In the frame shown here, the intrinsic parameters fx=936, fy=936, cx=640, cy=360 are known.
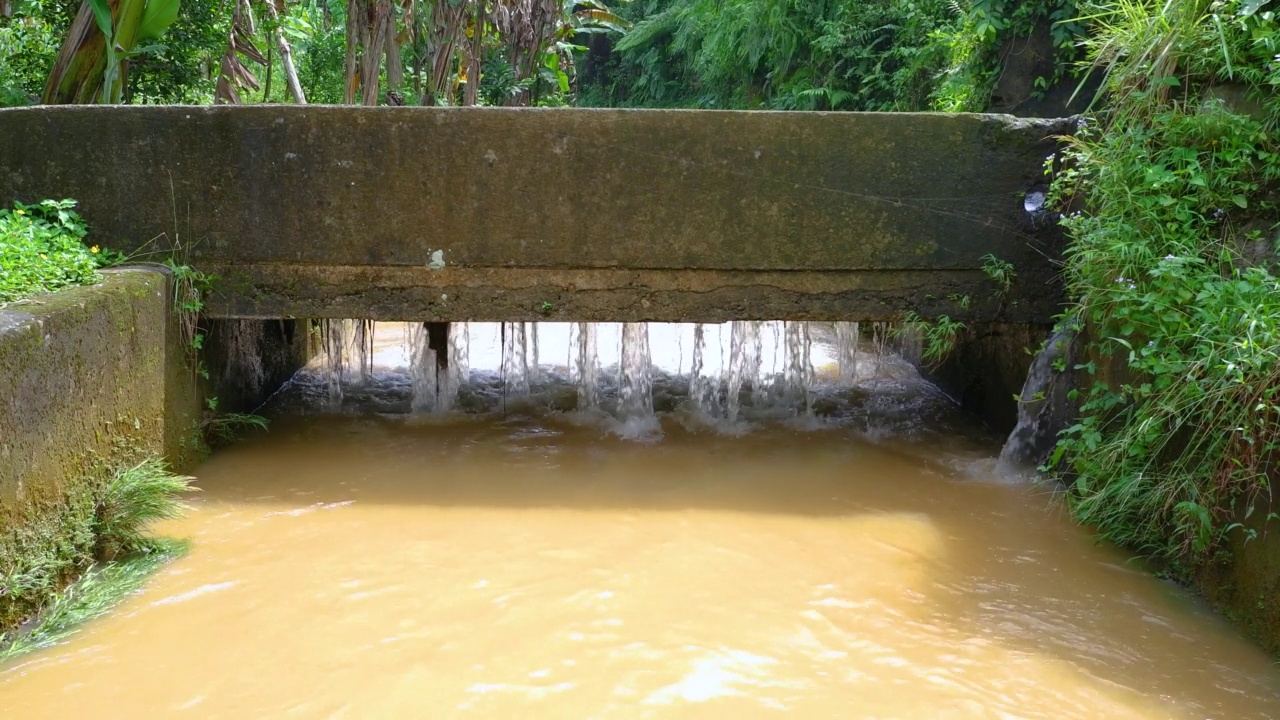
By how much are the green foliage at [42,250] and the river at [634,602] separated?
1.09m

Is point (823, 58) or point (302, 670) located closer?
point (302, 670)

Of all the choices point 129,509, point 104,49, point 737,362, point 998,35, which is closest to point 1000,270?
point 737,362

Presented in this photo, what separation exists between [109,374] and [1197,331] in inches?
161

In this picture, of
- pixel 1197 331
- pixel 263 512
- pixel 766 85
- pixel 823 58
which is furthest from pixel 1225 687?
pixel 766 85

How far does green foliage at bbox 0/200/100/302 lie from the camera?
11.4ft

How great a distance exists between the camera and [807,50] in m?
14.6

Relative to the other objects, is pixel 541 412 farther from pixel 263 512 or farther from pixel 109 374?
pixel 109 374

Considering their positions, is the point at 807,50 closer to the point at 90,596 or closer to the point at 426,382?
the point at 426,382

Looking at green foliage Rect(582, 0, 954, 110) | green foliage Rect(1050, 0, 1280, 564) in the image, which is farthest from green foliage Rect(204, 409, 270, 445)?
green foliage Rect(582, 0, 954, 110)

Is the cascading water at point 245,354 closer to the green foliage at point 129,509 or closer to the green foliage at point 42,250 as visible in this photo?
the green foliage at point 42,250

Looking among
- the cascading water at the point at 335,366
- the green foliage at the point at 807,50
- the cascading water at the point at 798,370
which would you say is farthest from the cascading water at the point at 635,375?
the green foliage at the point at 807,50

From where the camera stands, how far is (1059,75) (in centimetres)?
664

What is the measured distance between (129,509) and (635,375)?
3.00 metres

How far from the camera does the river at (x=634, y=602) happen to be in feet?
8.87
